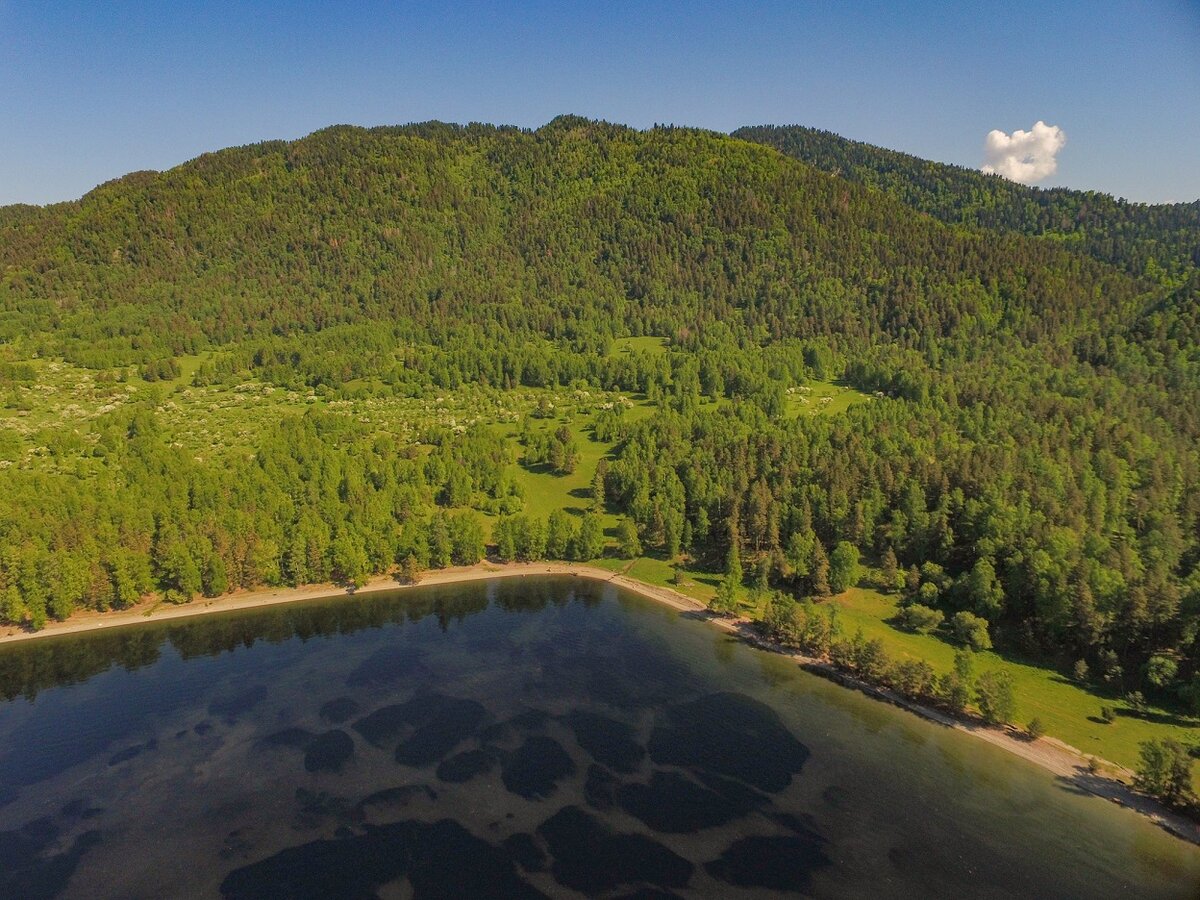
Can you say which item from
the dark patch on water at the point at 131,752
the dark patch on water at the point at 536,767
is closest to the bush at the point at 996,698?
the dark patch on water at the point at 536,767

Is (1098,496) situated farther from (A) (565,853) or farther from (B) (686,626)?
(A) (565,853)

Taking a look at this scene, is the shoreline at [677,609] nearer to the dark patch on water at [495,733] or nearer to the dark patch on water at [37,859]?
the dark patch on water at [495,733]

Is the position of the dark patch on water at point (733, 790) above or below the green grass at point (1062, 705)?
below

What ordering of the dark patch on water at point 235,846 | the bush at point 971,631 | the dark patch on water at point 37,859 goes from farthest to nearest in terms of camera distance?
the bush at point 971,631 < the dark patch on water at point 235,846 < the dark patch on water at point 37,859

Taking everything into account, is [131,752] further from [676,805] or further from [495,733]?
[676,805]

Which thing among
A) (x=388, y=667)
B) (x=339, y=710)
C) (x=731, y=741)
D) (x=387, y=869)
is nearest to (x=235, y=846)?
(x=387, y=869)

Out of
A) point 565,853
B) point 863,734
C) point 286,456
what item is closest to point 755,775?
point 863,734
